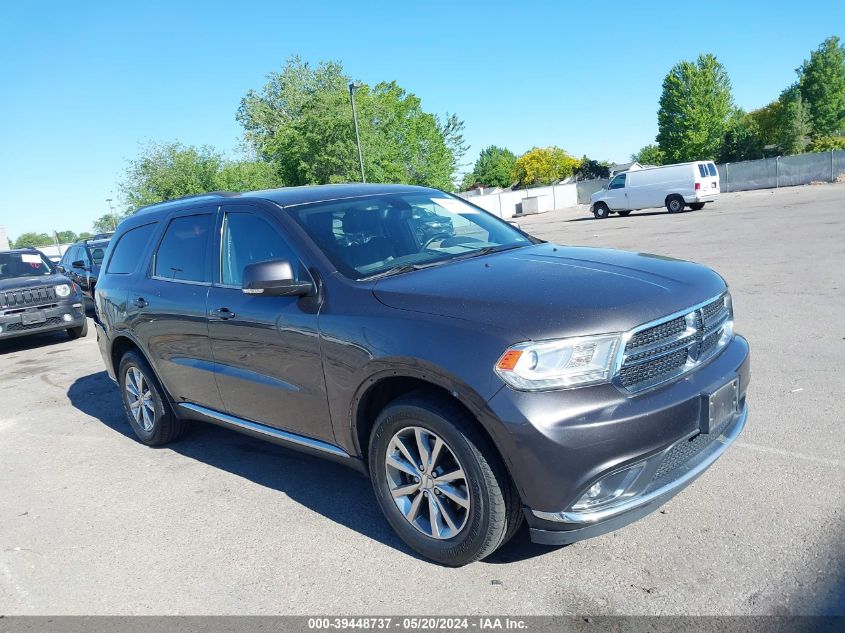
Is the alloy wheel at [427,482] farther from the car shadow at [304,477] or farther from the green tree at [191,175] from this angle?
the green tree at [191,175]

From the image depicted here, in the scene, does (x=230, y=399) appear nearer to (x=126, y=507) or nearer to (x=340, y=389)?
(x=126, y=507)

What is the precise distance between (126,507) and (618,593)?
124 inches

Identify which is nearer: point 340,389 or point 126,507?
point 340,389

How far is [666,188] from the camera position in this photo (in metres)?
29.1

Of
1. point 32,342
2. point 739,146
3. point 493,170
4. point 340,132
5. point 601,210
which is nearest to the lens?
point 32,342

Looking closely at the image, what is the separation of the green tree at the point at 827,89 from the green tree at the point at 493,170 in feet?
199

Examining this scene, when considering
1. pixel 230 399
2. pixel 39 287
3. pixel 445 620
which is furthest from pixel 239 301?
pixel 39 287

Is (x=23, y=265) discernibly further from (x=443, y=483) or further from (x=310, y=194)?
(x=443, y=483)

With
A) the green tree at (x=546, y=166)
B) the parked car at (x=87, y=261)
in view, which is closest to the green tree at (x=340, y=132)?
the parked car at (x=87, y=261)

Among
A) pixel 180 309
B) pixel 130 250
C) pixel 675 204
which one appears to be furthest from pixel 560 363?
pixel 675 204

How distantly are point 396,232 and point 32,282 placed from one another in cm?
999

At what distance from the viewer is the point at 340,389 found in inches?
137

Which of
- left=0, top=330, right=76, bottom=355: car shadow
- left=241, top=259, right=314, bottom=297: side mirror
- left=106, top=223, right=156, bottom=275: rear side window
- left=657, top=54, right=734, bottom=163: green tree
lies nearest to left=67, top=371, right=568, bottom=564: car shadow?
left=241, top=259, right=314, bottom=297: side mirror

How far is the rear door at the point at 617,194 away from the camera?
102ft
